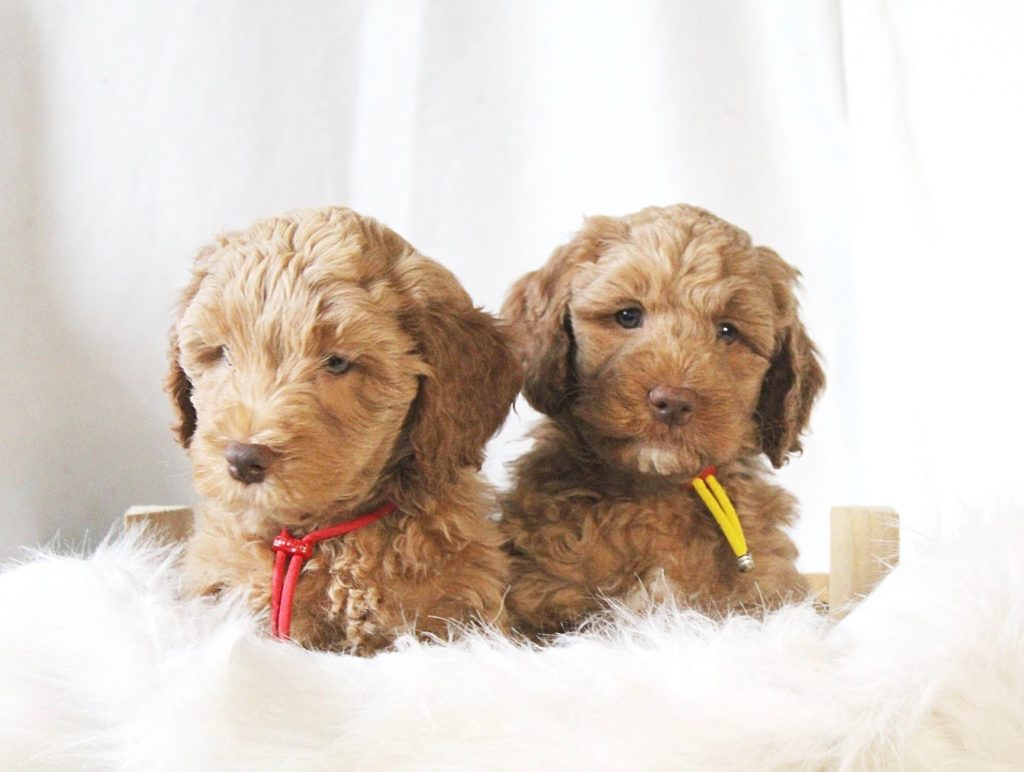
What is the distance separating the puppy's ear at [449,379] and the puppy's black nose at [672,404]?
0.26 metres

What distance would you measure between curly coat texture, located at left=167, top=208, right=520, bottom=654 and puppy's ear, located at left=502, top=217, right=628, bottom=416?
241 mm

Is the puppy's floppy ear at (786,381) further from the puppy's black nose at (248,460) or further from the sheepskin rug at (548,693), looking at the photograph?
the puppy's black nose at (248,460)

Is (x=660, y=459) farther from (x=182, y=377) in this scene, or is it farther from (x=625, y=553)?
(x=182, y=377)

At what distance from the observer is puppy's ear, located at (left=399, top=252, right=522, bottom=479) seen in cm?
192

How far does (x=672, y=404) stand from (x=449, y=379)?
38 cm

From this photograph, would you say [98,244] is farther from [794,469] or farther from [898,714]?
[898,714]

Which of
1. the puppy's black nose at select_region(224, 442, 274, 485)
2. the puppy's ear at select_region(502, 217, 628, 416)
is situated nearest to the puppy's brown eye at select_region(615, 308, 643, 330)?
the puppy's ear at select_region(502, 217, 628, 416)

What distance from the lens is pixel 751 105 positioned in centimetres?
341

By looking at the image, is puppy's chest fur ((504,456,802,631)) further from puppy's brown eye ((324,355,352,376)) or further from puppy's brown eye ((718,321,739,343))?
puppy's brown eye ((324,355,352,376))

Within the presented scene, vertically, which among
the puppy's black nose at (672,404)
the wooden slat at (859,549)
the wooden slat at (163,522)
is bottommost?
the wooden slat at (163,522)

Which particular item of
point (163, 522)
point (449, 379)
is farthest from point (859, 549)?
point (163, 522)

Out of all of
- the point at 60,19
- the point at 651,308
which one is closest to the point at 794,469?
the point at 651,308

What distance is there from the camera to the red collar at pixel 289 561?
1.87 metres

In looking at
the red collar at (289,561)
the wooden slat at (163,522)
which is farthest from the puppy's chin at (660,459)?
the wooden slat at (163,522)
